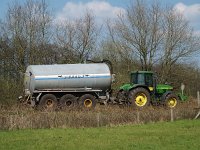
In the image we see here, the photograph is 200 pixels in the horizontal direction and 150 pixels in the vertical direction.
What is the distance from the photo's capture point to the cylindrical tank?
23609 mm

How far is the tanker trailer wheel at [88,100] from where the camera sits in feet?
79.0

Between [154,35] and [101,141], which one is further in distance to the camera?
[154,35]

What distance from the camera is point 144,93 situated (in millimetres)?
23922

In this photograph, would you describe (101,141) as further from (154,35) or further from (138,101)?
(154,35)

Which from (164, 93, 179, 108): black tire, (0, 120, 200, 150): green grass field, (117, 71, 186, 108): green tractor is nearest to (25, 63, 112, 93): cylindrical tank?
(117, 71, 186, 108): green tractor

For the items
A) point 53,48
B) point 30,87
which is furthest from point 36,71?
point 53,48

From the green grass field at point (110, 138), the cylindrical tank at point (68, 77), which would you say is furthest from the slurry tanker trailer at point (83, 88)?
the green grass field at point (110, 138)

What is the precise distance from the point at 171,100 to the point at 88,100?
498cm

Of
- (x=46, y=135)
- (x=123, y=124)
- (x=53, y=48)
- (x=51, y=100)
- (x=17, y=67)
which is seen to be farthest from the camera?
(x=53, y=48)

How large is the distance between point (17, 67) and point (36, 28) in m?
4.04

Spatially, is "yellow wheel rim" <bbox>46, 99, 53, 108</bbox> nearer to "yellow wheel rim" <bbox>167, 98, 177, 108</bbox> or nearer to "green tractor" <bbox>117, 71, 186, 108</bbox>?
"green tractor" <bbox>117, 71, 186, 108</bbox>

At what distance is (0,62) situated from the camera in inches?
1458

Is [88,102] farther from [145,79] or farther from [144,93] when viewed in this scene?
[145,79]

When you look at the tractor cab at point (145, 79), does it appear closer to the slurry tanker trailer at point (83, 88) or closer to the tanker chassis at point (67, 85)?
the slurry tanker trailer at point (83, 88)
